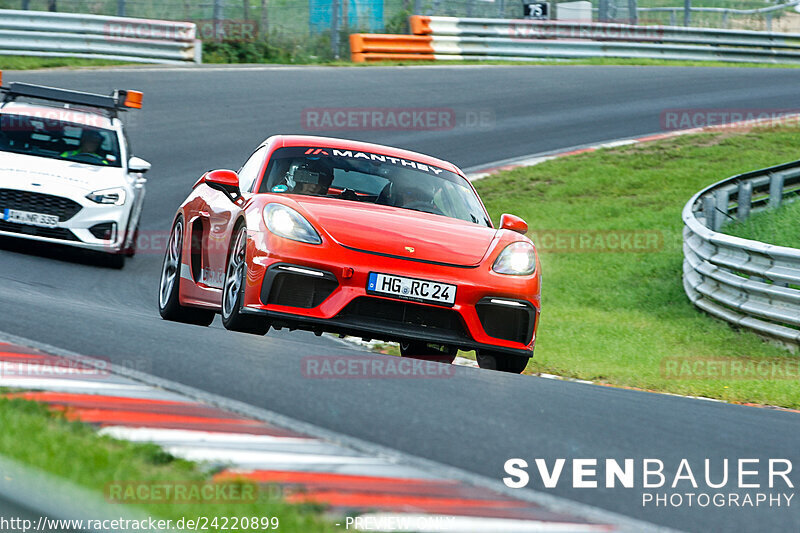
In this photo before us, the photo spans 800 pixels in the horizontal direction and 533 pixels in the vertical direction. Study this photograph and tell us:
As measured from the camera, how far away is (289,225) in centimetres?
680

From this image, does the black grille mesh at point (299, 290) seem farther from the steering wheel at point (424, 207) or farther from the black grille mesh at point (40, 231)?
the black grille mesh at point (40, 231)

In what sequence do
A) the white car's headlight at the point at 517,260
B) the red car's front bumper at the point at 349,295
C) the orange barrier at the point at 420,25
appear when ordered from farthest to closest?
the orange barrier at the point at 420,25 < the white car's headlight at the point at 517,260 < the red car's front bumper at the point at 349,295

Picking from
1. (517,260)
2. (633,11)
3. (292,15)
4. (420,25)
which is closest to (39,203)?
(517,260)

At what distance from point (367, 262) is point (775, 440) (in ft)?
8.16

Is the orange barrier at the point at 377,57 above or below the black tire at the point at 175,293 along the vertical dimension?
below

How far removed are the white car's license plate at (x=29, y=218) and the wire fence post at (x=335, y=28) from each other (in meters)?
16.3

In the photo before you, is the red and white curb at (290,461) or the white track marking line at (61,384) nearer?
the red and white curb at (290,461)

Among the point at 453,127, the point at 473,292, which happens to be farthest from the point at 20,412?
the point at 453,127

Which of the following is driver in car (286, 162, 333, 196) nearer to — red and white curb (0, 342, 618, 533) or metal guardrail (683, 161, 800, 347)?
red and white curb (0, 342, 618, 533)

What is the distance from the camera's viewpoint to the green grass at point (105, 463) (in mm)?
3109

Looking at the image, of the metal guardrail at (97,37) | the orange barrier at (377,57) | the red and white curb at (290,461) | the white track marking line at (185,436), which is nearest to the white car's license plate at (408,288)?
the red and white curb at (290,461)

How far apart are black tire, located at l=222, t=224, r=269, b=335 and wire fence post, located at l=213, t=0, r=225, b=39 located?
19411mm

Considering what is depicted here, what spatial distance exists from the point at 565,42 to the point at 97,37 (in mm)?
11914

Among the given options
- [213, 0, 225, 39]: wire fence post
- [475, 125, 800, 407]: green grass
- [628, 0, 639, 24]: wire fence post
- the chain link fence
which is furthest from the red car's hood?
[628, 0, 639, 24]: wire fence post
